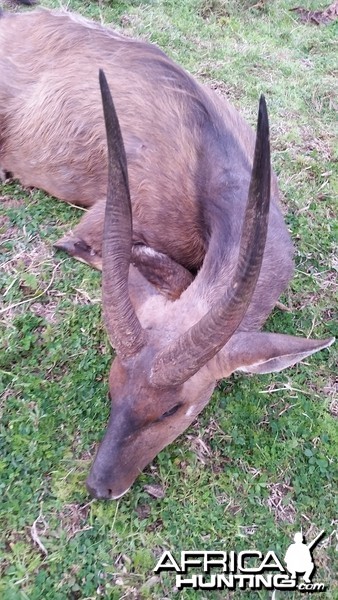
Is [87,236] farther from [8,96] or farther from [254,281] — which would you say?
[254,281]

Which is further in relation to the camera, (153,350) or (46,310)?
(46,310)

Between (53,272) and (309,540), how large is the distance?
2.86m

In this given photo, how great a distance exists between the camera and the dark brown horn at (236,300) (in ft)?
8.68

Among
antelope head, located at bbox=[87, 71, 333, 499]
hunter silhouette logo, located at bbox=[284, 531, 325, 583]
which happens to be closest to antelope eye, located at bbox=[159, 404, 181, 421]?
antelope head, located at bbox=[87, 71, 333, 499]

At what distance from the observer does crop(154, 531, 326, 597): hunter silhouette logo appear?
3607 millimetres

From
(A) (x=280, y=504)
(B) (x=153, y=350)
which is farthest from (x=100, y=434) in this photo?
(A) (x=280, y=504)

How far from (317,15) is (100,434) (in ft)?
25.5

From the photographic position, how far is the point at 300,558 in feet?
12.5

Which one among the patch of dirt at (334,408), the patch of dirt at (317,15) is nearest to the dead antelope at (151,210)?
the patch of dirt at (334,408)

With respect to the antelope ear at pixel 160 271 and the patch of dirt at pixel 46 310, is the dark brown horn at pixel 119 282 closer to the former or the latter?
the antelope ear at pixel 160 271

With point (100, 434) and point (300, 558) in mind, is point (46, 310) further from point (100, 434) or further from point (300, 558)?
point (300, 558)

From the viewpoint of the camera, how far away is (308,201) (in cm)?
614

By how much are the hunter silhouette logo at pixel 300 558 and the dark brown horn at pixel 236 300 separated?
→ 1.45 meters

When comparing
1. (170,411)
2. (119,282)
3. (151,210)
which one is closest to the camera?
(119,282)
